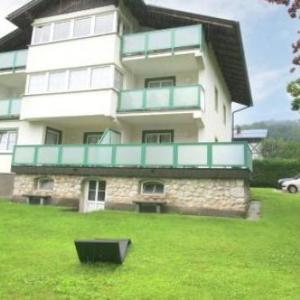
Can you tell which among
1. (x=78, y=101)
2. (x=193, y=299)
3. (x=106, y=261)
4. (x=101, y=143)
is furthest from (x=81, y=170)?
(x=193, y=299)

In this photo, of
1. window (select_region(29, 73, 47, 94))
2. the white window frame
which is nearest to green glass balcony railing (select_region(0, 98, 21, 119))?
window (select_region(29, 73, 47, 94))

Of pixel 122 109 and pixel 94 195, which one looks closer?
pixel 94 195

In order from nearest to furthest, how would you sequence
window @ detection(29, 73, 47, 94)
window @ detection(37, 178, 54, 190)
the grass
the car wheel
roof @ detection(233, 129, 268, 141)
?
the grass → window @ detection(37, 178, 54, 190) → window @ detection(29, 73, 47, 94) → the car wheel → roof @ detection(233, 129, 268, 141)

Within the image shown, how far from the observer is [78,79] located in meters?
22.0

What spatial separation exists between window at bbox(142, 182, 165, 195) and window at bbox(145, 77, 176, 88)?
7230 millimetres

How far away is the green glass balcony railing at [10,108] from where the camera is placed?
23.8 metres

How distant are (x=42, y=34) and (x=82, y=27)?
290 cm

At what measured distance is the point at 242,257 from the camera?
952 centimetres

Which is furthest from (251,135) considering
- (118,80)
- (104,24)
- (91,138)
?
(104,24)

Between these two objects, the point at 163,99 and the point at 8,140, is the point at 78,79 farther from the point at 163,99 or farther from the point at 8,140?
the point at 8,140

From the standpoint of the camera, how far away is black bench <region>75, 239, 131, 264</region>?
8359 mm

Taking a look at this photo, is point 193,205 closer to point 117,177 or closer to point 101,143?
point 117,177

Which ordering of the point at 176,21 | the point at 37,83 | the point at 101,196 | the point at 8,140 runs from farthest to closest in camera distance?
1. the point at 8,140
2. the point at 37,83
3. the point at 176,21
4. the point at 101,196

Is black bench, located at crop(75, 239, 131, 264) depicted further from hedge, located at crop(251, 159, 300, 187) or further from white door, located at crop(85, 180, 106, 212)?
hedge, located at crop(251, 159, 300, 187)
